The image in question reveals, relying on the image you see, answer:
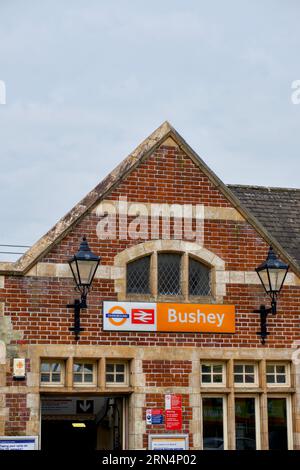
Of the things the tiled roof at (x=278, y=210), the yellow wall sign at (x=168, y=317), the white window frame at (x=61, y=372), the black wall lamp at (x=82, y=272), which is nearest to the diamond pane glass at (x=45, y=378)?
the white window frame at (x=61, y=372)

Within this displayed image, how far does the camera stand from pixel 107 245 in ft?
50.4

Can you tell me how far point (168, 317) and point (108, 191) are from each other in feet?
8.23

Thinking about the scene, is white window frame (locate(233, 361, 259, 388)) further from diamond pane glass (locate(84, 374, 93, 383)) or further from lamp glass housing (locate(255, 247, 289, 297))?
diamond pane glass (locate(84, 374, 93, 383))

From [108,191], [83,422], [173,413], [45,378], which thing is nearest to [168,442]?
[173,413]

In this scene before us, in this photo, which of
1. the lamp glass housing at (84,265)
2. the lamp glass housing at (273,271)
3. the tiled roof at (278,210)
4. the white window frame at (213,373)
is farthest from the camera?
the tiled roof at (278,210)

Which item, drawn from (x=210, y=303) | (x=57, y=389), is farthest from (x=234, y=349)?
(x=57, y=389)

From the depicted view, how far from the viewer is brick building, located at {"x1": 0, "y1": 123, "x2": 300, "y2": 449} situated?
14.8 meters

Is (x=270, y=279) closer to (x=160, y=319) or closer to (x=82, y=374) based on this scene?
(x=160, y=319)

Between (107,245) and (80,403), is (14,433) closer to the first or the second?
(107,245)

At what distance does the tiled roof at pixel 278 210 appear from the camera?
59.4ft

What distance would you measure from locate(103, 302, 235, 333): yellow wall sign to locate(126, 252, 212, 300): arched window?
247 millimetres

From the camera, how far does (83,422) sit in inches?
795

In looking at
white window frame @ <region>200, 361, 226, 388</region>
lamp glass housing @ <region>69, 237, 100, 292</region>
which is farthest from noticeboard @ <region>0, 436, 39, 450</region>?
white window frame @ <region>200, 361, 226, 388</region>

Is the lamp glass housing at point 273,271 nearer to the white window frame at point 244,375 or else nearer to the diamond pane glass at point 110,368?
the white window frame at point 244,375
